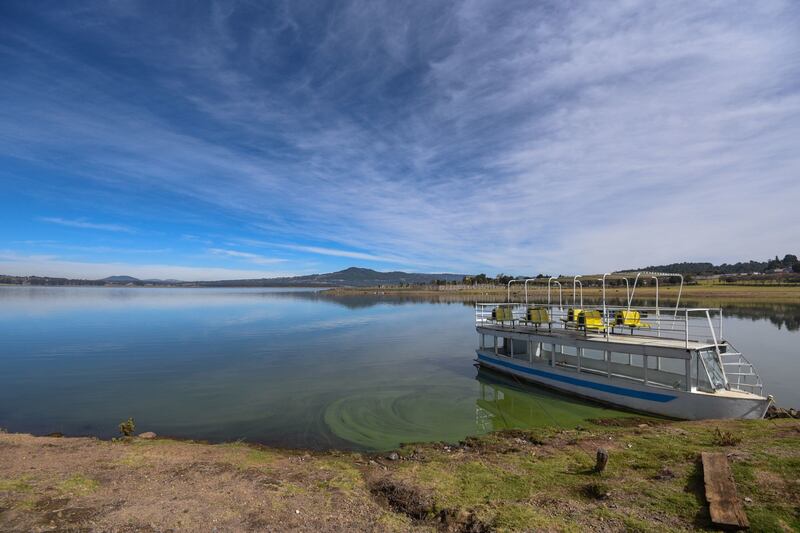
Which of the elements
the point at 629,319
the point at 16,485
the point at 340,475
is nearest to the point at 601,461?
the point at 340,475

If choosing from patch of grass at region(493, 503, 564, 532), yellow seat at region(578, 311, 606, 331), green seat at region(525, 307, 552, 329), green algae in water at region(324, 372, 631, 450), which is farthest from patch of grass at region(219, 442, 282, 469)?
green seat at region(525, 307, 552, 329)

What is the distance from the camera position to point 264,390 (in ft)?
75.3

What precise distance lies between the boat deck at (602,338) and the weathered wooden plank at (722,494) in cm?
770

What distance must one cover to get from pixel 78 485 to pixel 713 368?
2244cm

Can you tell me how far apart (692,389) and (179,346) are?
40.6m

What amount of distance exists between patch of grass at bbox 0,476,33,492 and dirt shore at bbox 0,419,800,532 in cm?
4

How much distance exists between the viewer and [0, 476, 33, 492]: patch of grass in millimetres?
9727

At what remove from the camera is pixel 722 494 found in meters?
7.95

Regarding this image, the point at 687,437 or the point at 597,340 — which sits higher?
the point at 597,340

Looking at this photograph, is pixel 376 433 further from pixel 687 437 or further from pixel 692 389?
pixel 692 389

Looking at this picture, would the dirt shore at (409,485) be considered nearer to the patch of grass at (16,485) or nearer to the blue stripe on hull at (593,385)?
the patch of grass at (16,485)

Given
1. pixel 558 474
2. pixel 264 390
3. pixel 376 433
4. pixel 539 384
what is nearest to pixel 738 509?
pixel 558 474

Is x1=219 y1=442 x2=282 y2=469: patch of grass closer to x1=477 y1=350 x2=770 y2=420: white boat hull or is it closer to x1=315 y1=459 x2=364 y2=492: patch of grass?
x1=315 y1=459 x2=364 y2=492: patch of grass

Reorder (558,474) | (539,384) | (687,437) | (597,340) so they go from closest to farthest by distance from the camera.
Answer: (558,474)
(687,437)
(597,340)
(539,384)
